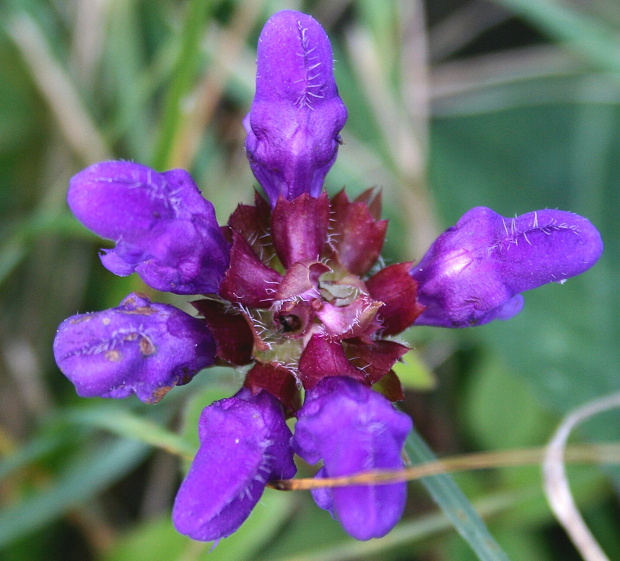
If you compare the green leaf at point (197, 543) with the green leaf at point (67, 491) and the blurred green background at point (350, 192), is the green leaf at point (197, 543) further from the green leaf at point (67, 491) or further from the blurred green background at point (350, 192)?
the green leaf at point (67, 491)

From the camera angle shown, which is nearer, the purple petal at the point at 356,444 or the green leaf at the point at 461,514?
the purple petal at the point at 356,444

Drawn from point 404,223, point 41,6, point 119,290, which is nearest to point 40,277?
point 119,290

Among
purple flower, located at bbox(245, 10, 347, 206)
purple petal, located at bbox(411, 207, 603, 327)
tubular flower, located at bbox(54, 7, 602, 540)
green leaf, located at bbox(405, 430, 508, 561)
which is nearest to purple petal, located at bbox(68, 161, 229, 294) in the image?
tubular flower, located at bbox(54, 7, 602, 540)

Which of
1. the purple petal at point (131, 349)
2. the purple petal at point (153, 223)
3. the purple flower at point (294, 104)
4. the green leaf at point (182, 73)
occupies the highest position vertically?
the green leaf at point (182, 73)

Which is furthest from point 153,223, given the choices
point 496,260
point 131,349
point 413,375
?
point 413,375

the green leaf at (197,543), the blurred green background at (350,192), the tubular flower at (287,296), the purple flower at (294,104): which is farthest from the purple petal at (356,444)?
the blurred green background at (350,192)

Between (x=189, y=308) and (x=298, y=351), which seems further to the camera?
(x=189, y=308)

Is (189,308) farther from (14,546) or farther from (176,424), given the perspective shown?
(14,546)
